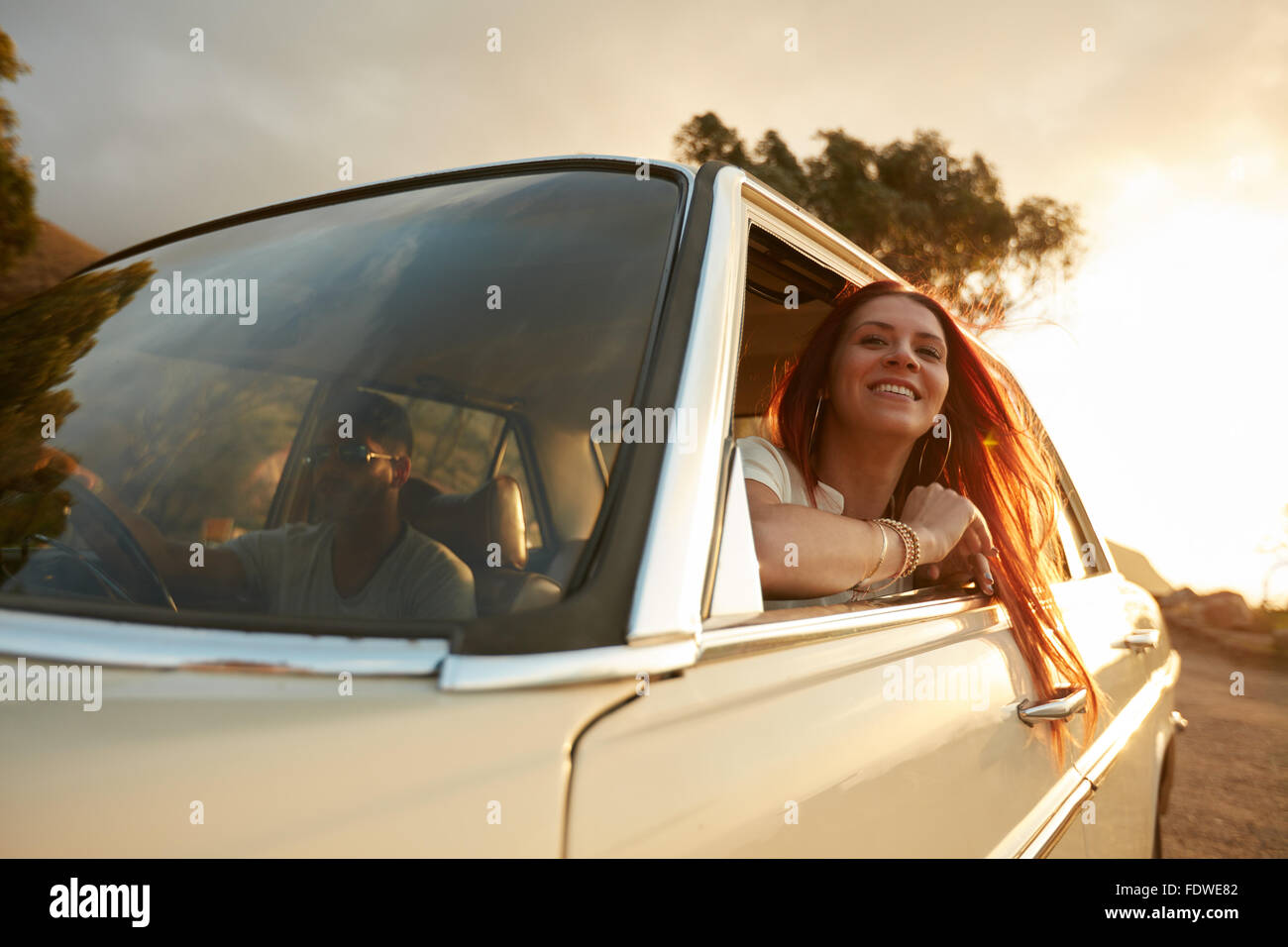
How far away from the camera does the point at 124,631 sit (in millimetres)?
857

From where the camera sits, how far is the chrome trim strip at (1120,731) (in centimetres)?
207

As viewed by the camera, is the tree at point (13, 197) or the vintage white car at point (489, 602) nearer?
the vintage white car at point (489, 602)

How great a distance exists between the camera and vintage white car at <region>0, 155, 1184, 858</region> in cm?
78

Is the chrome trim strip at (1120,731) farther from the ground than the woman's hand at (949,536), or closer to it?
closer to it

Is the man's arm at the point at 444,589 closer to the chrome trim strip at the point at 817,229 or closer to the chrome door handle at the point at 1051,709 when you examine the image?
the chrome trim strip at the point at 817,229

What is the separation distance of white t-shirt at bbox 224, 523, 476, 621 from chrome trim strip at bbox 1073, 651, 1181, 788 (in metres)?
1.54

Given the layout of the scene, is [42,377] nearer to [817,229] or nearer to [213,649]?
[213,649]

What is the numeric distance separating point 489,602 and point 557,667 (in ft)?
0.62

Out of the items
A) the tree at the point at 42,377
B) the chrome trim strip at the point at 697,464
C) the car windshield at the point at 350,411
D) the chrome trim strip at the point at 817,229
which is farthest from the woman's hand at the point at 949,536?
the tree at the point at 42,377

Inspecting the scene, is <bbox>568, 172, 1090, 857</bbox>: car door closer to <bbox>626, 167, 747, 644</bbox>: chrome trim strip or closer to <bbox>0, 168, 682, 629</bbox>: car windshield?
<bbox>626, 167, 747, 644</bbox>: chrome trim strip

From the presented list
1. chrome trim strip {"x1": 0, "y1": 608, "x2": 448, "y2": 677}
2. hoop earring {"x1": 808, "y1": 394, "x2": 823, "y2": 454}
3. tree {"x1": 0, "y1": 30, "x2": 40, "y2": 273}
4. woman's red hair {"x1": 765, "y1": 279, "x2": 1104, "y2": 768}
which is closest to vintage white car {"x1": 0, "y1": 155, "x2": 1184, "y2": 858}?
chrome trim strip {"x1": 0, "y1": 608, "x2": 448, "y2": 677}

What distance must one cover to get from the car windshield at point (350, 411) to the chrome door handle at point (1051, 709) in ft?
3.53
